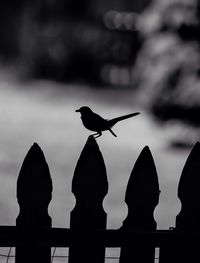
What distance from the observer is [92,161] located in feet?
Result: 13.5

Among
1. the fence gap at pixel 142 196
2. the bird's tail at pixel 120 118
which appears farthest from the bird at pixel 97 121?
the fence gap at pixel 142 196

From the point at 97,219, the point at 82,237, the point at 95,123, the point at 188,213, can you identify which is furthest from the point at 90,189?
the point at 188,213

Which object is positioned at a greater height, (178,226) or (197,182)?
(197,182)

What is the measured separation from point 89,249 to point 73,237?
7.3 inches

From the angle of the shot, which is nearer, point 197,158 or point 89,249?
point 89,249

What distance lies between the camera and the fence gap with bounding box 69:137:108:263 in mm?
4031

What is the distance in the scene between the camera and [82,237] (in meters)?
3.84

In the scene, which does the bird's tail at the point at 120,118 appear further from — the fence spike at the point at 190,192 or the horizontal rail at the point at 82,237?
the horizontal rail at the point at 82,237

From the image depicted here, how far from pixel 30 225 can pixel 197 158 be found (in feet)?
4.54

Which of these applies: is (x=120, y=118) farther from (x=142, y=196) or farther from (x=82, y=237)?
(x=82, y=237)

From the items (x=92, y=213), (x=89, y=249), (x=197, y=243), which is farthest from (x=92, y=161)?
(x=197, y=243)

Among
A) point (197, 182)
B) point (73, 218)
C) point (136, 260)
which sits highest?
point (197, 182)

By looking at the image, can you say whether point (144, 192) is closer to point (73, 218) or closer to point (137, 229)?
point (137, 229)

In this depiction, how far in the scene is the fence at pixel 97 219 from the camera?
382 cm
